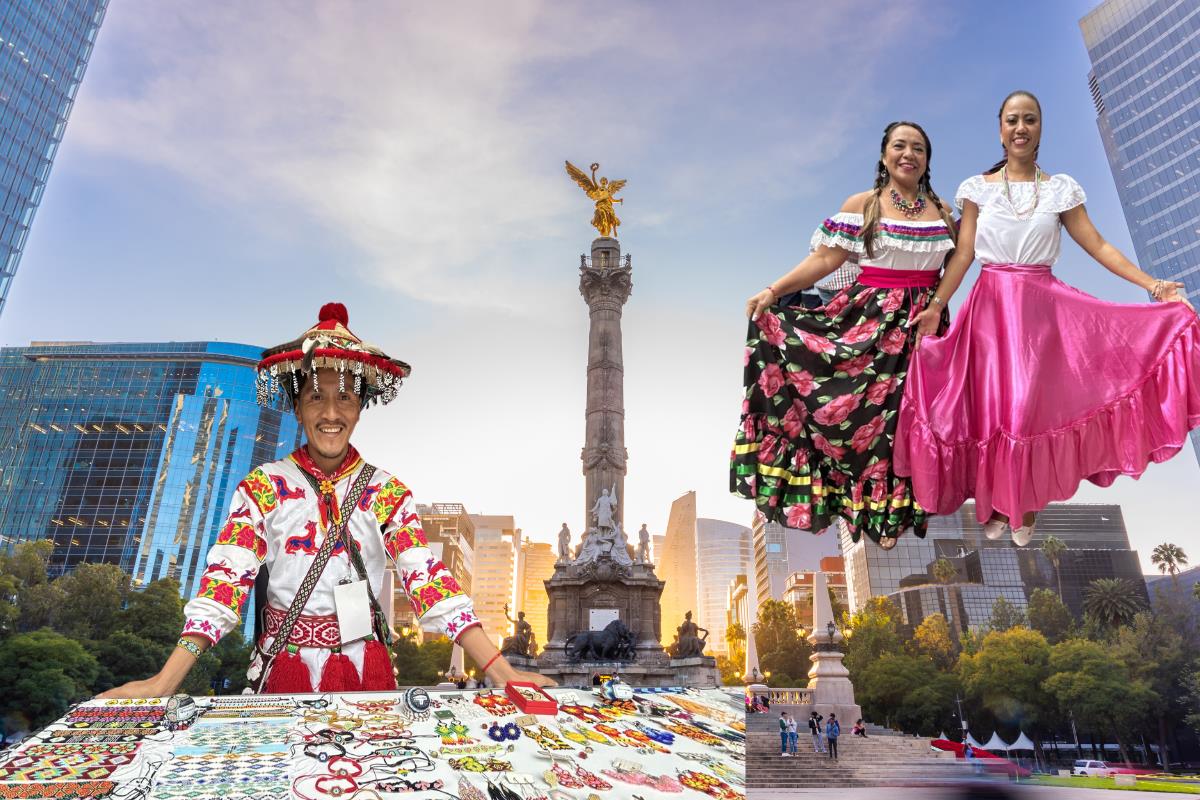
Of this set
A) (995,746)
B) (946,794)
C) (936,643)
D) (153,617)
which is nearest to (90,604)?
(153,617)

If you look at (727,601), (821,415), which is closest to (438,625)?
(821,415)

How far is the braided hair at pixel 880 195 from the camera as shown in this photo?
4.11 m

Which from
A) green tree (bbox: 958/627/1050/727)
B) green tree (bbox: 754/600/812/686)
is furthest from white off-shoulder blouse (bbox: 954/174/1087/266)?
green tree (bbox: 754/600/812/686)

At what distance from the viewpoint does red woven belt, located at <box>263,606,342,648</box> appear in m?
3.18

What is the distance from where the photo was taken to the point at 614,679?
2.49 meters

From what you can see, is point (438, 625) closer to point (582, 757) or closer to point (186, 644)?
point (186, 644)

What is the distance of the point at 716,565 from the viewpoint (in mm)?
164125

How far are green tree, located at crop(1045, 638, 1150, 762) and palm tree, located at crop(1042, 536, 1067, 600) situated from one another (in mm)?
28013

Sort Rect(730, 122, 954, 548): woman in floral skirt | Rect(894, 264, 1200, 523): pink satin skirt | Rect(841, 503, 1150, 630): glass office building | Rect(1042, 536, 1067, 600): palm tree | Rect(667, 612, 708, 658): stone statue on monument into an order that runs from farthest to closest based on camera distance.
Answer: Rect(841, 503, 1150, 630): glass office building < Rect(1042, 536, 1067, 600): palm tree < Rect(667, 612, 708, 658): stone statue on monument < Rect(730, 122, 954, 548): woman in floral skirt < Rect(894, 264, 1200, 523): pink satin skirt

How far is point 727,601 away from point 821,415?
16118 cm

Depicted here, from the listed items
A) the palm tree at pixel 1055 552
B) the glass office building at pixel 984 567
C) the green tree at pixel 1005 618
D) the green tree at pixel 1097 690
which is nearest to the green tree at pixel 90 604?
the green tree at pixel 1097 690

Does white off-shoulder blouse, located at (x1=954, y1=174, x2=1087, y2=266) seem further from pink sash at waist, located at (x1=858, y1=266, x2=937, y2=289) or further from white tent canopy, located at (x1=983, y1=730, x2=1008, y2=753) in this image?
white tent canopy, located at (x1=983, y1=730, x2=1008, y2=753)

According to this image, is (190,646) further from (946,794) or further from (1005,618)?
(1005,618)

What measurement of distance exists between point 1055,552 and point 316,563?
6893cm
